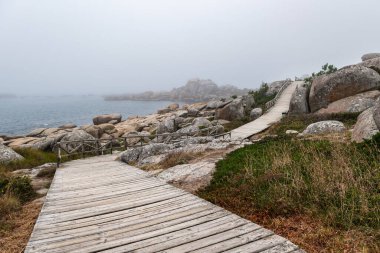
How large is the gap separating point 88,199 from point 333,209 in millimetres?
6304

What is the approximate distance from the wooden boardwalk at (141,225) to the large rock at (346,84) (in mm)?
21148

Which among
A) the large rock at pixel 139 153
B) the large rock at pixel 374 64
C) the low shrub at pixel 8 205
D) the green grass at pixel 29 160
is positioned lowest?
the green grass at pixel 29 160

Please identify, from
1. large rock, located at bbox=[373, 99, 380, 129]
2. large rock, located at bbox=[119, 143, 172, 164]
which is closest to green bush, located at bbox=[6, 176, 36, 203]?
large rock, located at bbox=[119, 143, 172, 164]

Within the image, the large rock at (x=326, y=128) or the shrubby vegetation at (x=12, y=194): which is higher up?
the large rock at (x=326, y=128)

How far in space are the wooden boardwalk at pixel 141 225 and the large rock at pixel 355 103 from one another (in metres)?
19.3

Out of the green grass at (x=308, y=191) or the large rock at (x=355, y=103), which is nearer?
the green grass at (x=308, y=191)

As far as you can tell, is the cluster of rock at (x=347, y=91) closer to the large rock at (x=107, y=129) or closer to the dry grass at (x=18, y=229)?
the dry grass at (x=18, y=229)

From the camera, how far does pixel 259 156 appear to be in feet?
37.6

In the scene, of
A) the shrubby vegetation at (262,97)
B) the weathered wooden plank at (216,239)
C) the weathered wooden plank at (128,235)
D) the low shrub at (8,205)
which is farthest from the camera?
the shrubby vegetation at (262,97)

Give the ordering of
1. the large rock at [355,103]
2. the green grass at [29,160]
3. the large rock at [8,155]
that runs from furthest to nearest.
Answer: the large rock at [355,103]
the large rock at [8,155]
the green grass at [29,160]

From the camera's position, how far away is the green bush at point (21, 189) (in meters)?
10.6

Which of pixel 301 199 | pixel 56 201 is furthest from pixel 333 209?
pixel 56 201

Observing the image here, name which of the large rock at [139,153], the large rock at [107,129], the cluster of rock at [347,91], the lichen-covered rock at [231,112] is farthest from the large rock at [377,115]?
the large rock at [107,129]

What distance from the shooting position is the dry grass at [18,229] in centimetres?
661
